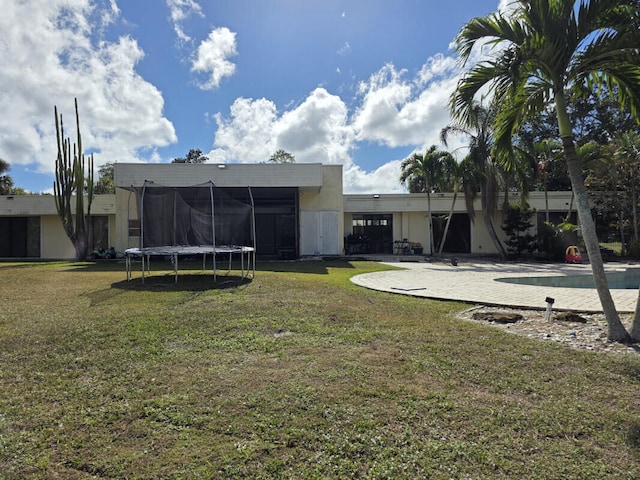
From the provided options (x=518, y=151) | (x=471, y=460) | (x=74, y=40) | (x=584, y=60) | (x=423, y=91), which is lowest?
(x=471, y=460)

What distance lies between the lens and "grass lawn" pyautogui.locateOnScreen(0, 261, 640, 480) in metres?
1.98

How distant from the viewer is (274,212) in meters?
18.2

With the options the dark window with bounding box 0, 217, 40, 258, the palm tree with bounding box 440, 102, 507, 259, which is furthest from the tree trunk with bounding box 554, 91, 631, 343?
the dark window with bounding box 0, 217, 40, 258

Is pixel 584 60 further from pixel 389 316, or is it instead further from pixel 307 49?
pixel 307 49

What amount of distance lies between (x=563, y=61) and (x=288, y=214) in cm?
1462

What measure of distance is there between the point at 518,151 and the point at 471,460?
516cm

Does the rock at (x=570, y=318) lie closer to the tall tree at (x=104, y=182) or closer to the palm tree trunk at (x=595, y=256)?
the palm tree trunk at (x=595, y=256)

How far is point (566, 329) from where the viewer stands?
4.67 metres

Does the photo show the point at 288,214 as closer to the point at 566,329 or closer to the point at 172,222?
the point at 172,222

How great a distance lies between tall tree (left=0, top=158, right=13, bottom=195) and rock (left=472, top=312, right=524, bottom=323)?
110 ft

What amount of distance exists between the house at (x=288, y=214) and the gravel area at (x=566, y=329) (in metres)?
11.1

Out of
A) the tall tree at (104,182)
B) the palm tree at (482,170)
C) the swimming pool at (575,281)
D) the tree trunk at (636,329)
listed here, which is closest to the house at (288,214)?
the palm tree at (482,170)

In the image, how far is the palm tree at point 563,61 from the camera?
3.86 meters

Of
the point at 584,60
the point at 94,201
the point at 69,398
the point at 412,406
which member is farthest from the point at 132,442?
the point at 94,201
